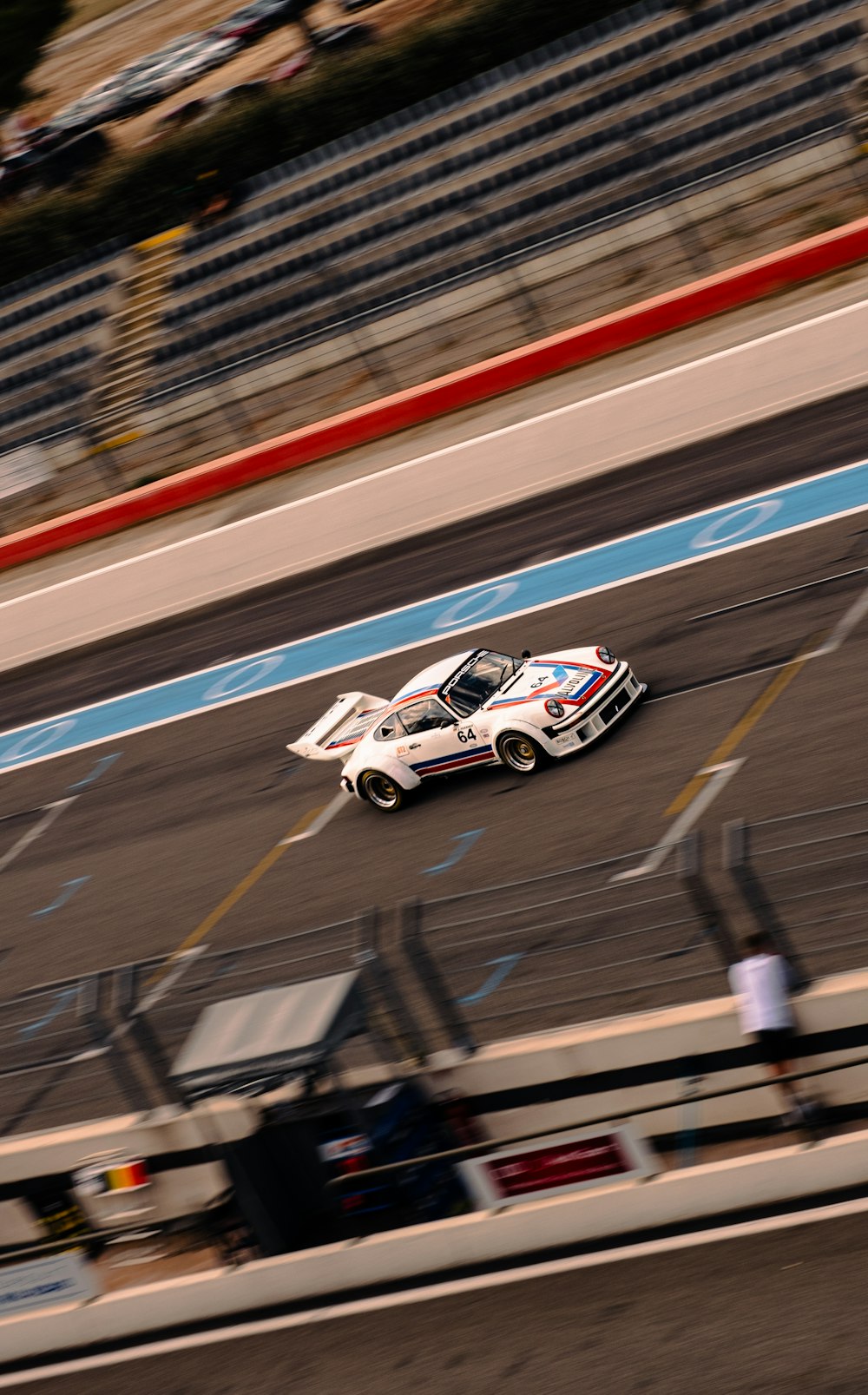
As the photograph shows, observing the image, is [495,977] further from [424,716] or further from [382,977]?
[424,716]

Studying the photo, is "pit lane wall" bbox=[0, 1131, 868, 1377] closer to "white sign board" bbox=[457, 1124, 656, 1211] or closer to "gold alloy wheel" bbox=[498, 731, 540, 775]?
"white sign board" bbox=[457, 1124, 656, 1211]

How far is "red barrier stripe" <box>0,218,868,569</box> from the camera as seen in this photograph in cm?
2553

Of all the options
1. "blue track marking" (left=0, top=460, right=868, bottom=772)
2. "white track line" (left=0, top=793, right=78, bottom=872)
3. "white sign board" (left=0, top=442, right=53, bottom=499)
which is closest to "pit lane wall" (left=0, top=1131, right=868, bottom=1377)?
"white track line" (left=0, top=793, right=78, bottom=872)

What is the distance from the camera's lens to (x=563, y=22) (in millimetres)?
35969

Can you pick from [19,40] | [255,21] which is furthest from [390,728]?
[255,21]

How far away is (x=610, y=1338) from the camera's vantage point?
29.9ft

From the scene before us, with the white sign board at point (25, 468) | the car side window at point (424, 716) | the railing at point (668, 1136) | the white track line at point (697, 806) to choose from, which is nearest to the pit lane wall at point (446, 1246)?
the railing at point (668, 1136)

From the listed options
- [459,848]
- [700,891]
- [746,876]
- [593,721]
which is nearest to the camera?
[746,876]

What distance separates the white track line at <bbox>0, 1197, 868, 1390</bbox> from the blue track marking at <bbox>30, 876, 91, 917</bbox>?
7888 mm

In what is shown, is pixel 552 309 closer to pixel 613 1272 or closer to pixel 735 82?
pixel 735 82

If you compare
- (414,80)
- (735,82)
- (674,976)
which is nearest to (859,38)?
(735,82)

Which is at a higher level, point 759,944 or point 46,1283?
point 759,944

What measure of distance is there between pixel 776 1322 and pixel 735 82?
26107 millimetres

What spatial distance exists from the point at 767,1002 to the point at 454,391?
19.4m
